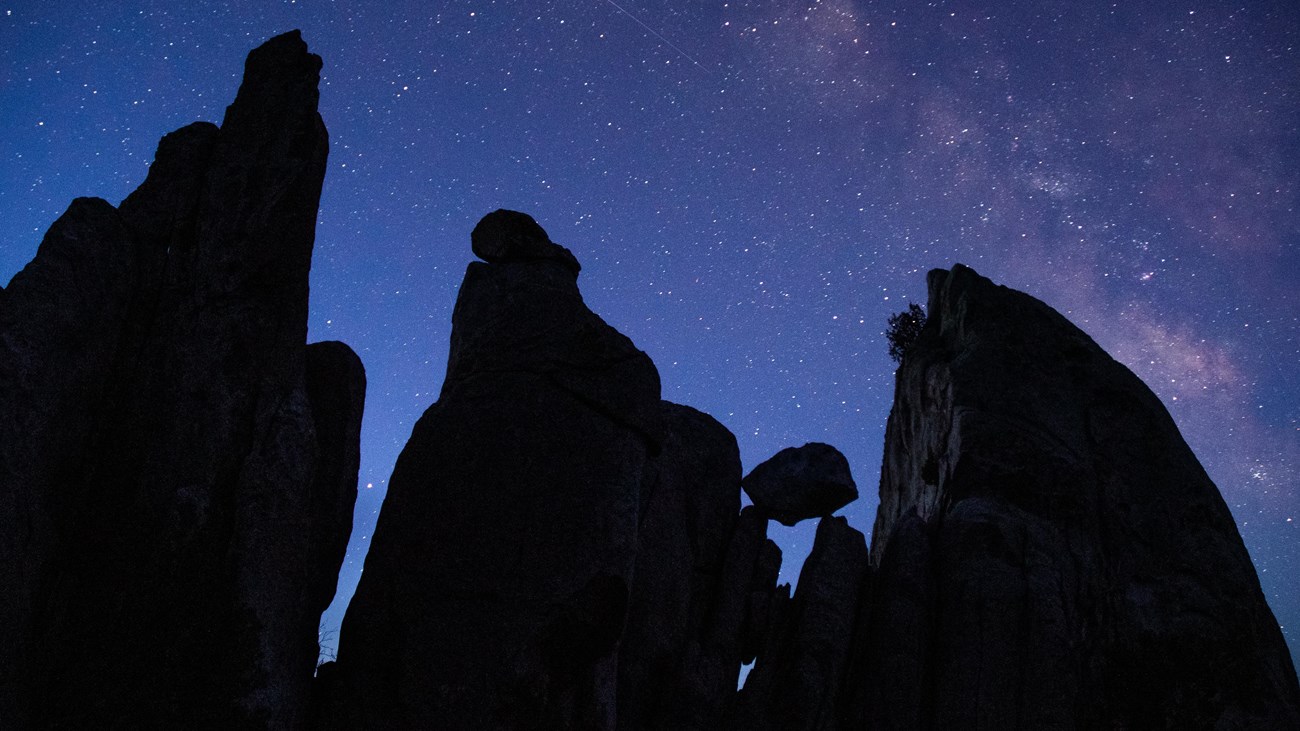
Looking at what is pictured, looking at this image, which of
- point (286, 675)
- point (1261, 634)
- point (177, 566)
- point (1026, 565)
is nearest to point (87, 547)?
point (177, 566)

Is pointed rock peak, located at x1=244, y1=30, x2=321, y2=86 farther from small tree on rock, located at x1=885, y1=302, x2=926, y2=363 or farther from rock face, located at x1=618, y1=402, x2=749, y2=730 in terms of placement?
small tree on rock, located at x1=885, y1=302, x2=926, y2=363

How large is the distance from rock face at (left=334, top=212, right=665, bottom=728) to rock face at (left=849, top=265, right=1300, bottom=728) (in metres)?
9.28

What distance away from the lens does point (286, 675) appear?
1228 cm

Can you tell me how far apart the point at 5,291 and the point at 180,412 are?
2.80m

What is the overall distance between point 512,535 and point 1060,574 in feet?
47.8

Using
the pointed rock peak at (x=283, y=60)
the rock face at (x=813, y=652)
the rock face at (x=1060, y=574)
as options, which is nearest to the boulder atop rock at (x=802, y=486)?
the rock face at (x=813, y=652)

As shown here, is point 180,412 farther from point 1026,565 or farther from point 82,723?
point 1026,565

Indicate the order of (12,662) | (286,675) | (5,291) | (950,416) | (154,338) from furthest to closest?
(950,416) → (154,338) → (286,675) → (5,291) → (12,662)

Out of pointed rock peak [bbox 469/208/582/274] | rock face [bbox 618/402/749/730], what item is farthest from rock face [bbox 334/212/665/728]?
rock face [bbox 618/402/749/730]

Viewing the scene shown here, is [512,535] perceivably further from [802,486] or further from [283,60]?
[802,486]

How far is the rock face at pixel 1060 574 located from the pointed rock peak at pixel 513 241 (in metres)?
12.0

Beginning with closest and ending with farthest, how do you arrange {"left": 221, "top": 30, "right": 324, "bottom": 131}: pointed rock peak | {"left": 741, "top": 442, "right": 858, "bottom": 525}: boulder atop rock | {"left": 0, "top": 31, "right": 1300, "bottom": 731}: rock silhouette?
{"left": 0, "top": 31, "right": 1300, "bottom": 731}: rock silhouette < {"left": 221, "top": 30, "right": 324, "bottom": 131}: pointed rock peak < {"left": 741, "top": 442, "right": 858, "bottom": 525}: boulder atop rock

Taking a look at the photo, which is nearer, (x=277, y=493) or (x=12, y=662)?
(x=12, y=662)

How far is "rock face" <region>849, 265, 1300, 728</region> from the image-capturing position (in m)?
19.3
